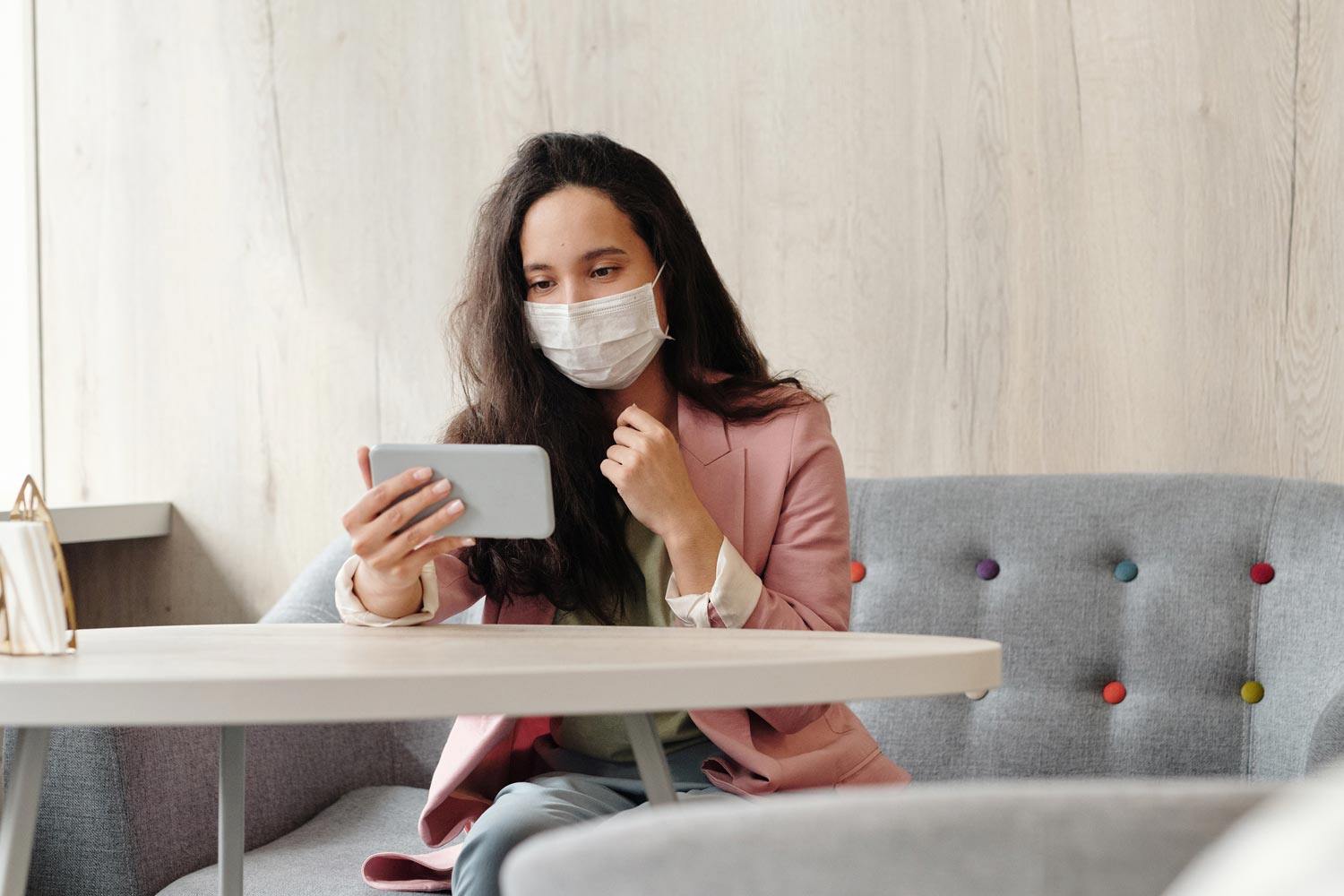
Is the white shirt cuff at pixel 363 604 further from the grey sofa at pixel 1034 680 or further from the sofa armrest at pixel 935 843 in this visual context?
the sofa armrest at pixel 935 843

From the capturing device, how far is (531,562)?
4.62ft

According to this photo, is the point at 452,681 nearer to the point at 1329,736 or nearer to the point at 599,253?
the point at 599,253

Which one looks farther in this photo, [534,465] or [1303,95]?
[1303,95]

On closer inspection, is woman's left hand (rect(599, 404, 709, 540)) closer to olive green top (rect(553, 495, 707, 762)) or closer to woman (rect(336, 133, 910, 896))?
woman (rect(336, 133, 910, 896))

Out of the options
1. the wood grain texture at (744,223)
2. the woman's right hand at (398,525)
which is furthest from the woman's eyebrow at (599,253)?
the wood grain texture at (744,223)

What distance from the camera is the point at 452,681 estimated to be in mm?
825

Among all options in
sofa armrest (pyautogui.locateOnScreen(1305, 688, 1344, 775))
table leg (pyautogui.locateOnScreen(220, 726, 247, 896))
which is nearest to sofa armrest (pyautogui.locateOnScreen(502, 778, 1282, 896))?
table leg (pyautogui.locateOnScreen(220, 726, 247, 896))

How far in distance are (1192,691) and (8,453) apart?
7.78ft

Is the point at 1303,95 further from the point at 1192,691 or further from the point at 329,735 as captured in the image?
the point at 329,735

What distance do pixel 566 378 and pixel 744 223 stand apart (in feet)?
2.51

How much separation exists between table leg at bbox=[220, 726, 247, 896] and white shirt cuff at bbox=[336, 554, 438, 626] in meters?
0.15

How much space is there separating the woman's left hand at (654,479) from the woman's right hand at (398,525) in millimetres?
160

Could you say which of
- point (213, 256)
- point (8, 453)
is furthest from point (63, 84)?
point (8, 453)

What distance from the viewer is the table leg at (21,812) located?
37.1 inches
